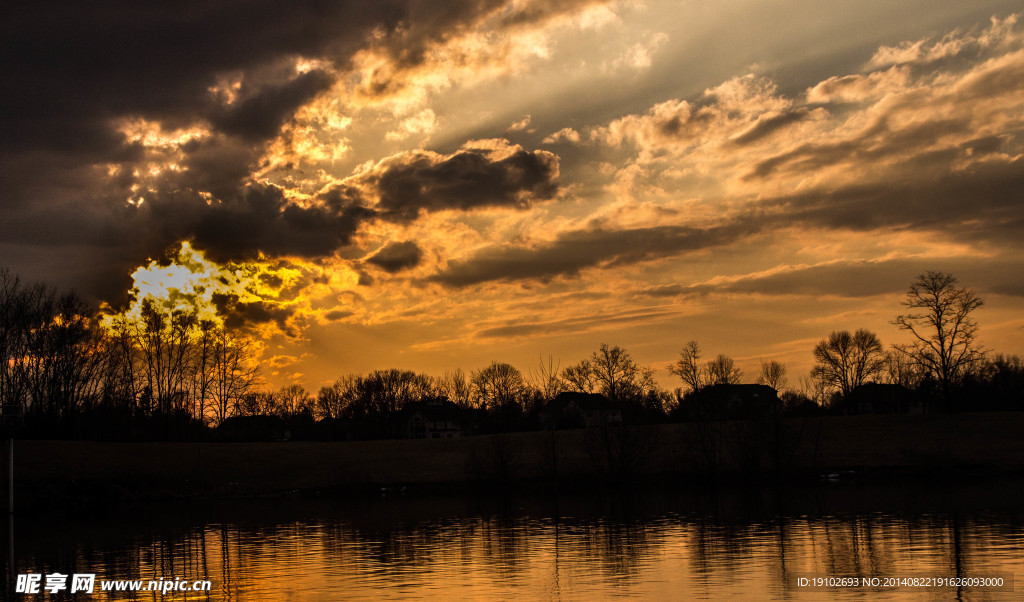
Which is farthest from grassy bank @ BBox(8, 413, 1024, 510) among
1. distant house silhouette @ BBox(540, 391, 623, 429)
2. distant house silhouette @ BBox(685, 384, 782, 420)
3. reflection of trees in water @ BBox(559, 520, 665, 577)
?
reflection of trees in water @ BBox(559, 520, 665, 577)

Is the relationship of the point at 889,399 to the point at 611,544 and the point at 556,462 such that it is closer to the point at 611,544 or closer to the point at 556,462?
the point at 556,462

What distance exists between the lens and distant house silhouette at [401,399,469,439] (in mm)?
192500

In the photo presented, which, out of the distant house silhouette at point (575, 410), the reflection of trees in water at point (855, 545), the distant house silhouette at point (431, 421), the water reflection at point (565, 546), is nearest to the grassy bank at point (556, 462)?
the distant house silhouette at point (575, 410)

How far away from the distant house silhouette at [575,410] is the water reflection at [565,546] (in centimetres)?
3792

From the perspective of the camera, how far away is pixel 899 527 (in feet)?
115

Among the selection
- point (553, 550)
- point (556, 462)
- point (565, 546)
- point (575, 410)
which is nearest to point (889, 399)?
point (575, 410)

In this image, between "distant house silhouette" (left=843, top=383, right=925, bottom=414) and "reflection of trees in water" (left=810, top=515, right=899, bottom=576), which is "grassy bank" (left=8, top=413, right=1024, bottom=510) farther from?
"distant house silhouette" (left=843, top=383, right=925, bottom=414)

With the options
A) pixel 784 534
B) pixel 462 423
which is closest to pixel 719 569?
pixel 784 534

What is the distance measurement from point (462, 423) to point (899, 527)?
16065 centimetres

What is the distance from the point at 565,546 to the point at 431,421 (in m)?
164

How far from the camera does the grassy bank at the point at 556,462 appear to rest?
246 feet

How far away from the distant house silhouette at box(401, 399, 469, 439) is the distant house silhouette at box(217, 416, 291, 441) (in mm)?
27715

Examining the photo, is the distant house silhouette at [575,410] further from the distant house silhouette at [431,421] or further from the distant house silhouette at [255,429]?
the distant house silhouette at [255,429]

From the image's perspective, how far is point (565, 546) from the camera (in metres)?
33.5
